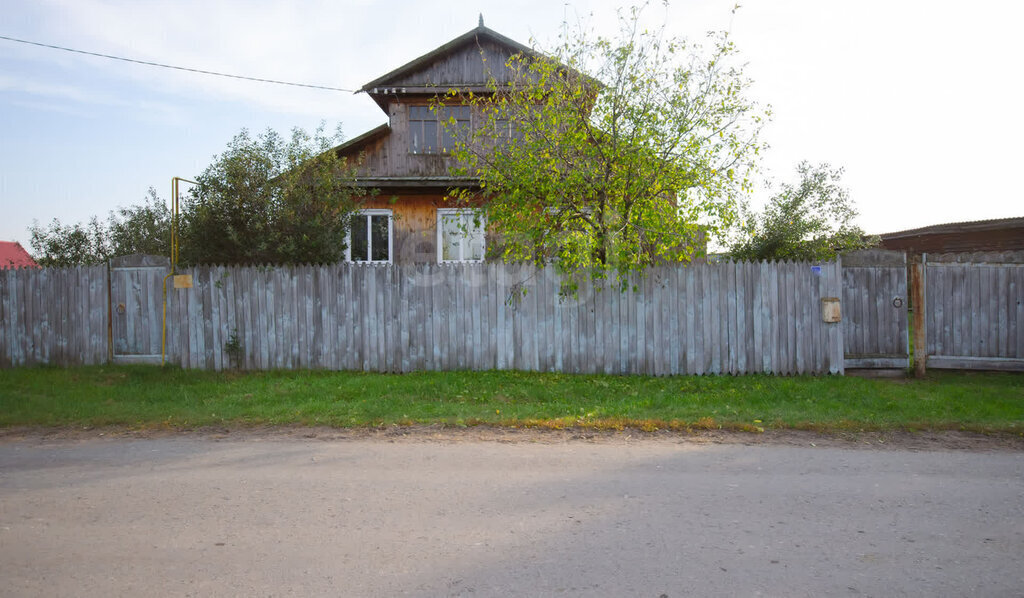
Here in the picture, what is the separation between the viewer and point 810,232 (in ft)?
50.8

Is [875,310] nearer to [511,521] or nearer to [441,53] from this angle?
[511,521]

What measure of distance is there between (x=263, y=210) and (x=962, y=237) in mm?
24436

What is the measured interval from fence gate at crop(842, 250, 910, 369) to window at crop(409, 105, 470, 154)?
34.9 feet

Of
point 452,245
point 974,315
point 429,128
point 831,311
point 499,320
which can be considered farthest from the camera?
point 429,128

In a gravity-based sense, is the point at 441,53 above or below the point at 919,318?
above

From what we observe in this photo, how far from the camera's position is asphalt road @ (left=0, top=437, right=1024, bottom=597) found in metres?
3.40

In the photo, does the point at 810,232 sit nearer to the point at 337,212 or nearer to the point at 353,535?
the point at 337,212

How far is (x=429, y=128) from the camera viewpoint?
17.5 metres

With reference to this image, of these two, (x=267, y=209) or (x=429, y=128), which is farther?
(x=429, y=128)

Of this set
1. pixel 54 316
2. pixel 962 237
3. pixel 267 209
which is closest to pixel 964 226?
pixel 962 237

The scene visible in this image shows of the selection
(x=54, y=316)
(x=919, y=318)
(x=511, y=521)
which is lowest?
(x=511, y=521)

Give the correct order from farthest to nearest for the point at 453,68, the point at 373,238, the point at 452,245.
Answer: the point at 453,68 < the point at 373,238 < the point at 452,245

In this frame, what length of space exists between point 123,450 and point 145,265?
6353 mm

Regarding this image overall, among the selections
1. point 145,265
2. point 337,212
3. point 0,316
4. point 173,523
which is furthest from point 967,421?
point 0,316
